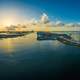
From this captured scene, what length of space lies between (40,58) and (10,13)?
0.64 meters

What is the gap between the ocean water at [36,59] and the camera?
1985mm

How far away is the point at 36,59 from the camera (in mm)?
2051

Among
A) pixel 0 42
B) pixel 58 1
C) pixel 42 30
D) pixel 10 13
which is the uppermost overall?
pixel 58 1

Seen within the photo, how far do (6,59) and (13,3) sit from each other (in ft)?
2.14

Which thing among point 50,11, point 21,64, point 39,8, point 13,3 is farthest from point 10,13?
point 21,64

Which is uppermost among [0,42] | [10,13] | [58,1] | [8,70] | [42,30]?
[58,1]

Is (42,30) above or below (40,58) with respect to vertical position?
above

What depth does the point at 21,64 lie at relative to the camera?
2006mm

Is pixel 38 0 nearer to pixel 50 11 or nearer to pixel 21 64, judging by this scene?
pixel 50 11

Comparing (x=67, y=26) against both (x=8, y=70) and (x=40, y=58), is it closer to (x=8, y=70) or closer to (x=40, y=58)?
(x=40, y=58)

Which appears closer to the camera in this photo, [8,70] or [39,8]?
[8,70]

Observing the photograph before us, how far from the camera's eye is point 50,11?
211 centimetres

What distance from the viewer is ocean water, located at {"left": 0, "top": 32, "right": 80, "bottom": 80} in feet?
6.51

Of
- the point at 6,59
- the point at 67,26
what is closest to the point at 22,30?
the point at 6,59
